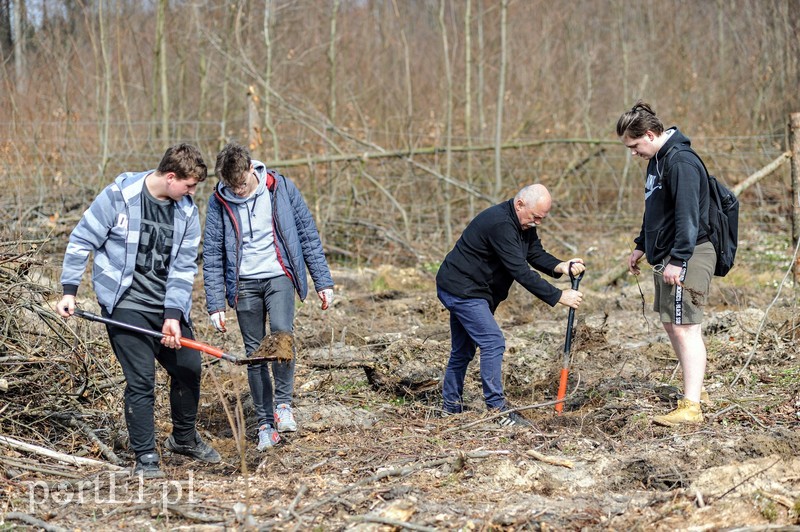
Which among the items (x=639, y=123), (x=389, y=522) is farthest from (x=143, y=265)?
(x=639, y=123)

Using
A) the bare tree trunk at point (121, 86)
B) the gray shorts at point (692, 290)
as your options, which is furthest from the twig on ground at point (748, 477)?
the bare tree trunk at point (121, 86)

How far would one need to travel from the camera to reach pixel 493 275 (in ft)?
17.3

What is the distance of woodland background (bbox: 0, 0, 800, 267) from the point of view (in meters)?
11.0

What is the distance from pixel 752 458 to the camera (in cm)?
436

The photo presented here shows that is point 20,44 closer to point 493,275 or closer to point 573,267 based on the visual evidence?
point 493,275

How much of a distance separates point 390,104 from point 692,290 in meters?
10.4

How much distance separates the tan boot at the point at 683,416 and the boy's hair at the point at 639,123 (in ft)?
5.14

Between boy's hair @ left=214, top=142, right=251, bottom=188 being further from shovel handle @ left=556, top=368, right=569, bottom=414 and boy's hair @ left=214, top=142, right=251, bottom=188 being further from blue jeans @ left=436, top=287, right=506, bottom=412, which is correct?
shovel handle @ left=556, top=368, right=569, bottom=414

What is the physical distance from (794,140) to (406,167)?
4.78 m

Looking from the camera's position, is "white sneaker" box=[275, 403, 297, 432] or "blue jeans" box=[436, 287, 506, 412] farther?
"blue jeans" box=[436, 287, 506, 412]

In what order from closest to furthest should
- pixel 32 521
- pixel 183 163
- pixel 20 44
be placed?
pixel 32 521
pixel 183 163
pixel 20 44

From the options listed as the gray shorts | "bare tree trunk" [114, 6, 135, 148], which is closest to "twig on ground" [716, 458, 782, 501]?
the gray shorts

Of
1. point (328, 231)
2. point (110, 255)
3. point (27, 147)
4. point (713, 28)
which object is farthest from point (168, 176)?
point (713, 28)

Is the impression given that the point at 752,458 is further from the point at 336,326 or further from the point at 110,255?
the point at 336,326
